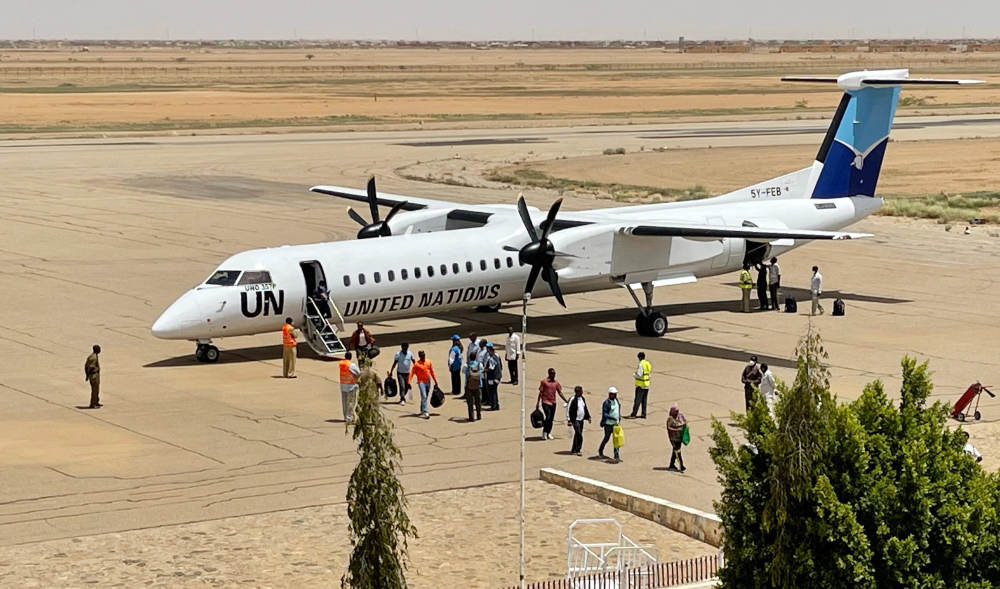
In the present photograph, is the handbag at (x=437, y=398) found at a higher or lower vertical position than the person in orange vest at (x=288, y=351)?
lower

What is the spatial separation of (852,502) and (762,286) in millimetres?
25076

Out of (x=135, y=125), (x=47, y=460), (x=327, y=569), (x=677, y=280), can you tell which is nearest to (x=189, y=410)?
(x=47, y=460)

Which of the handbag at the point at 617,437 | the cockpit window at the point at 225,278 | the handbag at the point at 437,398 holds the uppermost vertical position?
the cockpit window at the point at 225,278

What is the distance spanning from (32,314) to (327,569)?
21.9 meters

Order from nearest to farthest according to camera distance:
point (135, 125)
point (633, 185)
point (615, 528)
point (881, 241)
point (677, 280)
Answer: point (615, 528), point (677, 280), point (881, 241), point (633, 185), point (135, 125)

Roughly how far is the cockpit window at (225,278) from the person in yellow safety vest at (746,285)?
46.2 ft

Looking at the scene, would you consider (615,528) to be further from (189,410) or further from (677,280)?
(677,280)

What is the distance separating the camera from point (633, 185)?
72.7 m

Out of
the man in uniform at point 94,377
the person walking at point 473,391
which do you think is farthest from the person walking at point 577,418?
the man in uniform at point 94,377

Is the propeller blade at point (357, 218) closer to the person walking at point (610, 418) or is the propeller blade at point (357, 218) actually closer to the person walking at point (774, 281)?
the person walking at point (774, 281)

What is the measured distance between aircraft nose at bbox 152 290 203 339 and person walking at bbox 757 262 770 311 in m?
15.9

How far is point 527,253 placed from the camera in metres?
35.6

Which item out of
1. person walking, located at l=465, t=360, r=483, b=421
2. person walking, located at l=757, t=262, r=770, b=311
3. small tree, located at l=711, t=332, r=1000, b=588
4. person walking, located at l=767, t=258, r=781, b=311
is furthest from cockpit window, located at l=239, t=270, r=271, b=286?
small tree, located at l=711, t=332, r=1000, b=588

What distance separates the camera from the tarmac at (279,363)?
23922 millimetres
